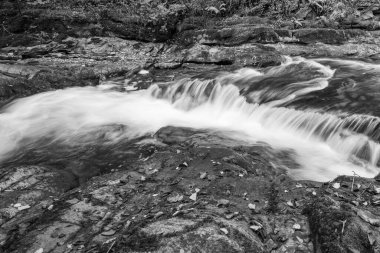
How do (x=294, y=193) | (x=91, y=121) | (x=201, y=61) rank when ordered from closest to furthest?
(x=294, y=193) < (x=91, y=121) < (x=201, y=61)

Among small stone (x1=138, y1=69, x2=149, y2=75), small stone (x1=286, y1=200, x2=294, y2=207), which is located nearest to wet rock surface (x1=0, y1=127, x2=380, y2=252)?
small stone (x1=286, y1=200, x2=294, y2=207)

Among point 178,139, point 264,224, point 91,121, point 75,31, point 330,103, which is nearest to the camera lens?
point 264,224

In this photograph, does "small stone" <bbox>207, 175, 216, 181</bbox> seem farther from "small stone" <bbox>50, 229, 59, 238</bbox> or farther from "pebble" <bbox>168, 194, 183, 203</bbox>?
"small stone" <bbox>50, 229, 59, 238</bbox>

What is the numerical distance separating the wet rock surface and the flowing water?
4.21 feet

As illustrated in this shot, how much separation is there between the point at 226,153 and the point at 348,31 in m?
9.47

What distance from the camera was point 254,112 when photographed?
9117 mm

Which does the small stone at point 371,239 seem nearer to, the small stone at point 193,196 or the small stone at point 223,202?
the small stone at point 223,202

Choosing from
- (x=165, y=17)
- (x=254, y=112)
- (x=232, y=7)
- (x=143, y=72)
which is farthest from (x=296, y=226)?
(x=232, y=7)

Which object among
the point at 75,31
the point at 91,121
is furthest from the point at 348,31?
the point at 75,31

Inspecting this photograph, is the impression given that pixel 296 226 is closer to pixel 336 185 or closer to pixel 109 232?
pixel 336 185

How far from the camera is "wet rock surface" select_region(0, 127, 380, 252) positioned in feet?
12.0

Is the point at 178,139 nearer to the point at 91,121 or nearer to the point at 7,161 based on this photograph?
the point at 91,121

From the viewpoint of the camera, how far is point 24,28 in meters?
16.1

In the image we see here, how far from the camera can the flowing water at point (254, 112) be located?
6941 millimetres
